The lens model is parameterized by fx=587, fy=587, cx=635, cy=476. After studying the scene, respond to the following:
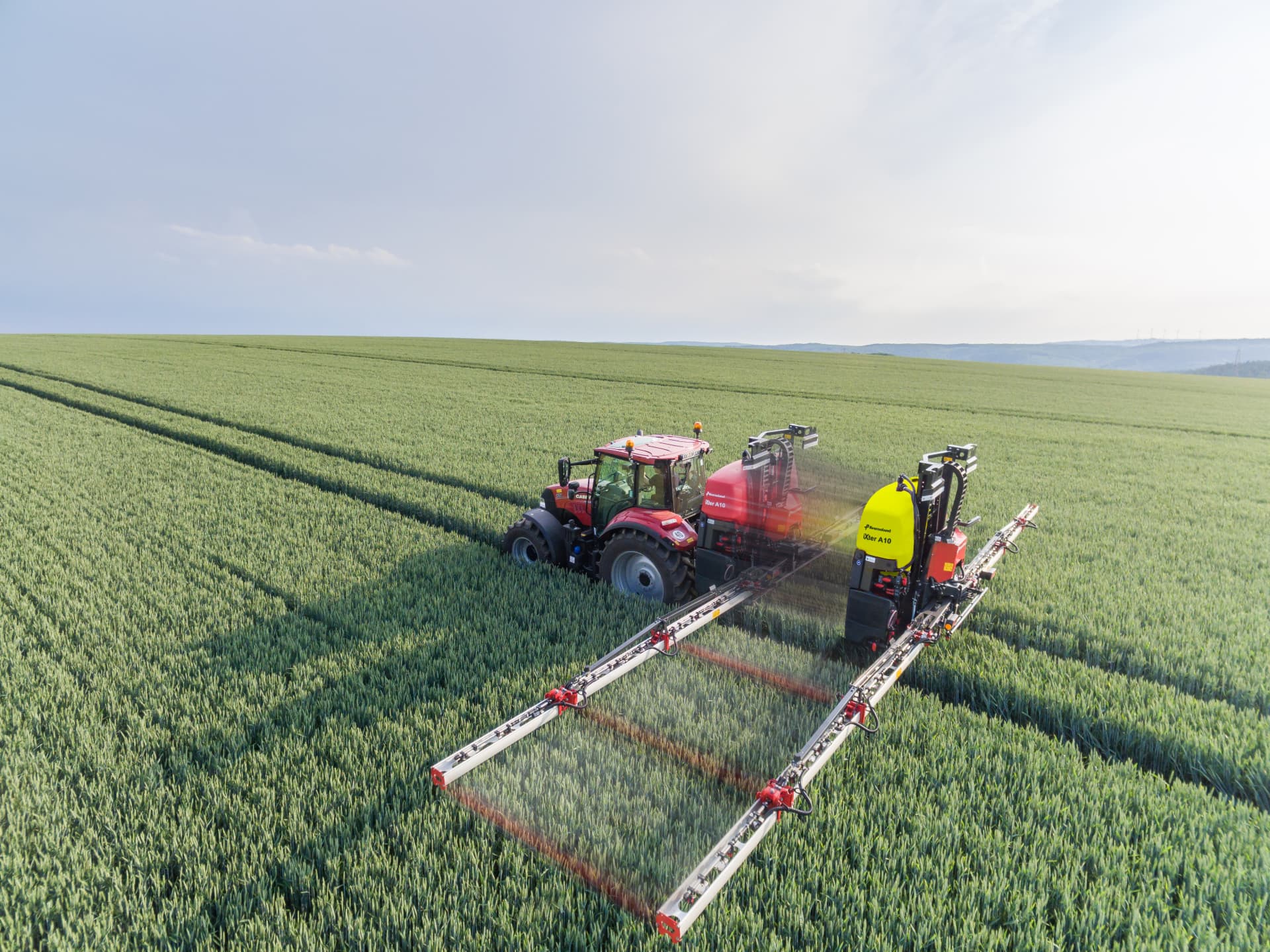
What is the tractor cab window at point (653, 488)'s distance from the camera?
24.3 ft

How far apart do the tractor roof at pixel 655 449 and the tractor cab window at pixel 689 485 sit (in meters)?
0.14

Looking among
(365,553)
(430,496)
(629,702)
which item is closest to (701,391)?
(430,496)

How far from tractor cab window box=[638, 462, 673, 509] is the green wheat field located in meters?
1.29

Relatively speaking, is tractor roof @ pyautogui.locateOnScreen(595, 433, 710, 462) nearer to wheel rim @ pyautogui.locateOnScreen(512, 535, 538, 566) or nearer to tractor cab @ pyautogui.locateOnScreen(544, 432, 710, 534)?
tractor cab @ pyautogui.locateOnScreen(544, 432, 710, 534)

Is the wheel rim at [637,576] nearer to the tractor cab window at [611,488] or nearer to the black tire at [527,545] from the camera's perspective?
the tractor cab window at [611,488]

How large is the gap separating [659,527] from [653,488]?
1.96 feet

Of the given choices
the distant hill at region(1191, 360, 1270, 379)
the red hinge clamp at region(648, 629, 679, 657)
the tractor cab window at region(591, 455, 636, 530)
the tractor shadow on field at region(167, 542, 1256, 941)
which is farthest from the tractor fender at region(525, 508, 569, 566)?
the distant hill at region(1191, 360, 1270, 379)

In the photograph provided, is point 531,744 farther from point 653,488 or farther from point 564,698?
point 653,488

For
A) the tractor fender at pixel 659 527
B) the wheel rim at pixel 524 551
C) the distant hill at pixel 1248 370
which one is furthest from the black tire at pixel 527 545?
the distant hill at pixel 1248 370

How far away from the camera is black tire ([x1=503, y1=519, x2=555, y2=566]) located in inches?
327

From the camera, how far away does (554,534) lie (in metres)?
8.24

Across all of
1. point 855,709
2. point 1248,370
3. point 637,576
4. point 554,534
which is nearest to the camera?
point 855,709

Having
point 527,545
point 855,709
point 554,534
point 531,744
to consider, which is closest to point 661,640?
point 531,744

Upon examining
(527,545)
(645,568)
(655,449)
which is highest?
(655,449)
